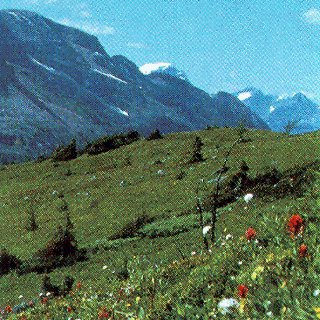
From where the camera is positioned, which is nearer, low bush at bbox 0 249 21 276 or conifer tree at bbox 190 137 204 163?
low bush at bbox 0 249 21 276

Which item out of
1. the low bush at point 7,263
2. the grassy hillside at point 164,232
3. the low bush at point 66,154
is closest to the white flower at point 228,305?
the grassy hillside at point 164,232

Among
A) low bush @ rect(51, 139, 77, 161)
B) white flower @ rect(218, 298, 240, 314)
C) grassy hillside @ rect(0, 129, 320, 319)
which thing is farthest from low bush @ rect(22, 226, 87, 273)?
low bush @ rect(51, 139, 77, 161)

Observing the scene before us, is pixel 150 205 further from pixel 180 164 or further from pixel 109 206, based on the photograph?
pixel 180 164

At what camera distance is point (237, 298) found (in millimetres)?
6340

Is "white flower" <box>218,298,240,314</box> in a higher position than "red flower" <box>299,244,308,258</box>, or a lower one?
lower

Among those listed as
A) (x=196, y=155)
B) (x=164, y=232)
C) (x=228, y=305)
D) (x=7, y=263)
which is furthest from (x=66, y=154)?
(x=228, y=305)

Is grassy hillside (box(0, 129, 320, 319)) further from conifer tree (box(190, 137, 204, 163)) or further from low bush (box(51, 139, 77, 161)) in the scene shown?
low bush (box(51, 139, 77, 161))

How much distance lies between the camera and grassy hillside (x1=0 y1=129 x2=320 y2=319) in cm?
654

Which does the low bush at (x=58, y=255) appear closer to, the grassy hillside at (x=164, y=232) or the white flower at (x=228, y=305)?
the grassy hillside at (x=164, y=232)

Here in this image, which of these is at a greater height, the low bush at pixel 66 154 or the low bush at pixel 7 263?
the low bush at pixel 7 263

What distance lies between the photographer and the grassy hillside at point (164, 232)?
6.54 metres

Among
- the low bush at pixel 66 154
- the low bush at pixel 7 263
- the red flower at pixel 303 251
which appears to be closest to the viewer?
the red flower at pixel 303 251

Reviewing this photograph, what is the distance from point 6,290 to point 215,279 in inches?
708

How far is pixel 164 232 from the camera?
86.7 feet
